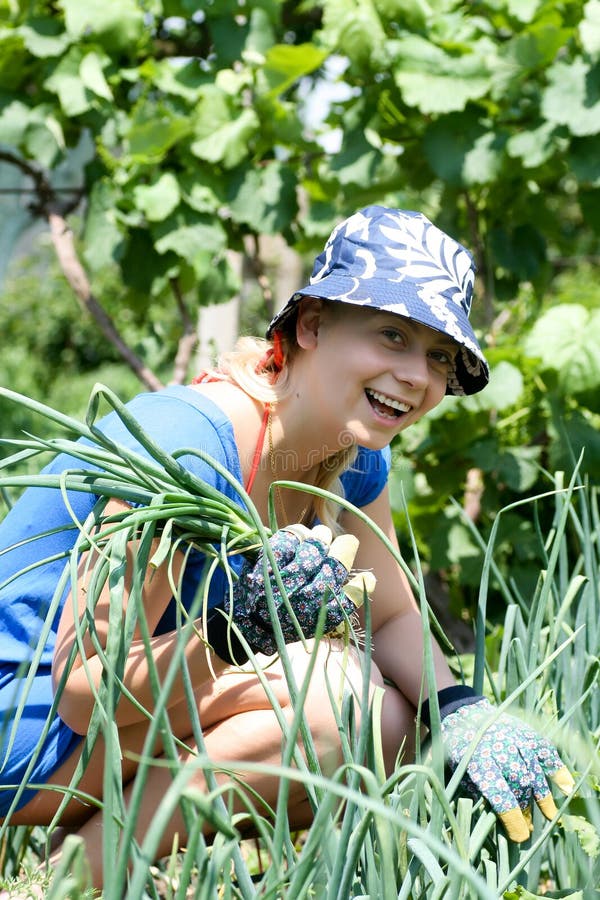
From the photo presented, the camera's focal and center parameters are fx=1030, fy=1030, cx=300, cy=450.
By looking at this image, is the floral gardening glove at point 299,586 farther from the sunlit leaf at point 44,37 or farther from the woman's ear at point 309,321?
the sunlit leaf at point 44,37

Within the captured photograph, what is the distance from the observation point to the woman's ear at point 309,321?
4.27ft

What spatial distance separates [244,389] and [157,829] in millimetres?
866

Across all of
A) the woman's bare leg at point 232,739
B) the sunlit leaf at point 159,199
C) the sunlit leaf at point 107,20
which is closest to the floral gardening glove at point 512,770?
the woman's bare leg at point 232,739

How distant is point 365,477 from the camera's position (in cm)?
149

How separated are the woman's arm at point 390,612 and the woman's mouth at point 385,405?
24cm

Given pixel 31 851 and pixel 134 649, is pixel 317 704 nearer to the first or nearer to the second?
pixel 134 649

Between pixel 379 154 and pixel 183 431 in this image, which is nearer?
pixel 183 431

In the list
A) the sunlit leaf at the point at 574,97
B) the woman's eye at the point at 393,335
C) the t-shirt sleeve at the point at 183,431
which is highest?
the sunlit leaf at the point at 574,97

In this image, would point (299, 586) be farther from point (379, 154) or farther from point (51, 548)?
point (379, 154)

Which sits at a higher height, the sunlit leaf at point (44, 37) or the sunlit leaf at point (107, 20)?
the sunlit leaf at point (107, 20)

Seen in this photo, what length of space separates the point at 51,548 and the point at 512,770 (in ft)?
Result: 1.87

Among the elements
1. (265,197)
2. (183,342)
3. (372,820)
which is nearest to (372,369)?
(372,820)

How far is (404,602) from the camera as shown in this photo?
1492mm

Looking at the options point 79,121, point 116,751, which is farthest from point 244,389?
point 79,121
